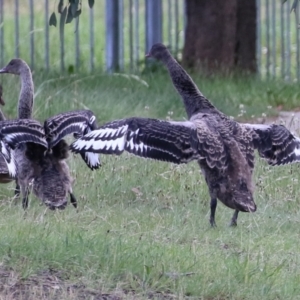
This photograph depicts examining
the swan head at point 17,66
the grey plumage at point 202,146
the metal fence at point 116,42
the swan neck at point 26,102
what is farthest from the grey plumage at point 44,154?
A: the metal fence at point 116,42

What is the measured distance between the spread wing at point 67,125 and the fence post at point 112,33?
22.3 feet

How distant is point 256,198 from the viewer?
8609 millimetres

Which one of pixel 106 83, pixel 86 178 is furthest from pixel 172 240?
pixel 106 83

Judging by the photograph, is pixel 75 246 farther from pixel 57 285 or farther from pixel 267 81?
pixel 267 81

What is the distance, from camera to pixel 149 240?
22.2 ft

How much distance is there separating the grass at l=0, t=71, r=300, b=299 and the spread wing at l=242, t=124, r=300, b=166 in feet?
1.48

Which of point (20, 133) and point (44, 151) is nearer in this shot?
point (20, 133)

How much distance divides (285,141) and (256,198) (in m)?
0.77

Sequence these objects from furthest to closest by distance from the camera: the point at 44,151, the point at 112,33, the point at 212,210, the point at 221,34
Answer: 1. the point at 112,33
2. the point at 221,34
3. the point at 44,151
4. the point at 212,210

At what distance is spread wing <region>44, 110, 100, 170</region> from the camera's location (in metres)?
7.77

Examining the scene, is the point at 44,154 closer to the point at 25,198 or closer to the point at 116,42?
the point at 25,198

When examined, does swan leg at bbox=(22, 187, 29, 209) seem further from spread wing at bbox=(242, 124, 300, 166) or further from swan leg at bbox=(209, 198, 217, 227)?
spread wing at bbox=(242, 124, 300, 166)

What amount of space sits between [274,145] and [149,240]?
1.67 meters

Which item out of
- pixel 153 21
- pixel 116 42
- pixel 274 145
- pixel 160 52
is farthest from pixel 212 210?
pixel 153 21
